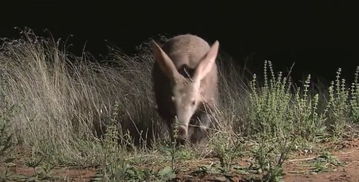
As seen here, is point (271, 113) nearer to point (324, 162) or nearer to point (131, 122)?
point (324, 162)

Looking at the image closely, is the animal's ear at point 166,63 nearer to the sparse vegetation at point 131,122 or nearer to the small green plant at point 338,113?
the sparse vegetation at point 131,122

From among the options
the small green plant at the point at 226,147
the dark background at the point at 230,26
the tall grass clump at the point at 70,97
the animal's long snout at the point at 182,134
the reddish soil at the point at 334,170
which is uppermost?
the dark background at the point at 230,26

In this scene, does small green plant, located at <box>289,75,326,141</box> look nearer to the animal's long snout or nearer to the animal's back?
the animal's long snout

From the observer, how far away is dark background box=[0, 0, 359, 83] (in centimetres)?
1213

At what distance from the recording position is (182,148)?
7113mm

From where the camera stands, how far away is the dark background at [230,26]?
12133 millimetres

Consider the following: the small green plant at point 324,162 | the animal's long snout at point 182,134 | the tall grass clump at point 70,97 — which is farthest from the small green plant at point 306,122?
the tall grass clump at point 70,97

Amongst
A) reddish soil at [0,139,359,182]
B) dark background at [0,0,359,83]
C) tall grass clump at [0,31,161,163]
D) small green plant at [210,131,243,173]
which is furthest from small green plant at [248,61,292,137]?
dark background at [0,0,359,83]

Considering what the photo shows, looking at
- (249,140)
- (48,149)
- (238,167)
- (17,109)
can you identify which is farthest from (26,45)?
(238,167)

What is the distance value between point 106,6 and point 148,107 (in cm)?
533

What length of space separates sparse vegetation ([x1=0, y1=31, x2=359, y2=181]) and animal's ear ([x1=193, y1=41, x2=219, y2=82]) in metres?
0.45

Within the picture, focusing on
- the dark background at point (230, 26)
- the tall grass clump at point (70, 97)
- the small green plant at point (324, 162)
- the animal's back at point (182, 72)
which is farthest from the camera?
the dark background at point (230, 26)

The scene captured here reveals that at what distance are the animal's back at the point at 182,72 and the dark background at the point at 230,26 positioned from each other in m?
2.66

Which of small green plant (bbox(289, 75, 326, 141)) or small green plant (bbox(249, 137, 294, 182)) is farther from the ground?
small green plant (bbox(289, 75, 326, 141))
